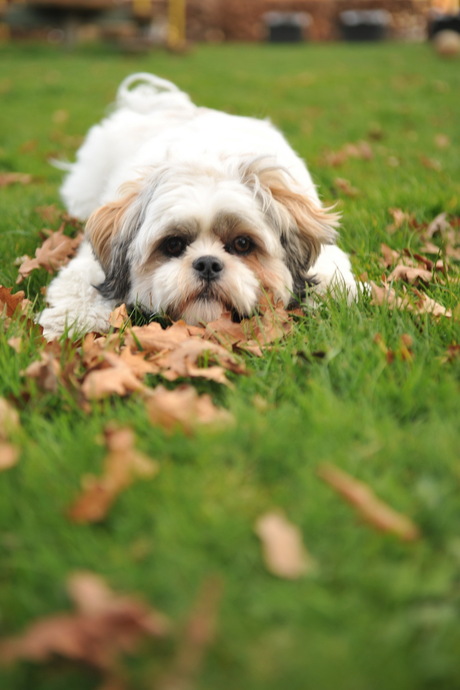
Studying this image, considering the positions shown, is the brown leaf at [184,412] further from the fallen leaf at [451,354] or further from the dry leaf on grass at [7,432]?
the fallen leaf at [451,354]

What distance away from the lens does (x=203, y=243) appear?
11.5 ft

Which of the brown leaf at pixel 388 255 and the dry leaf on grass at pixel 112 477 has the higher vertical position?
the dry leaf on grass at pixel 112 477

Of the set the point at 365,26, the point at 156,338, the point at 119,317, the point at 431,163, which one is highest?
the point at 156,338

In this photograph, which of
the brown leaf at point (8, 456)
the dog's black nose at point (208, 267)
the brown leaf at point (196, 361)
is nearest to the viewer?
the brown leaf at point (8, 456)

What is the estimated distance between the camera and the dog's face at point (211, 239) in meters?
3.38

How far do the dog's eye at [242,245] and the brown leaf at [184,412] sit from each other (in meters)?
1.19

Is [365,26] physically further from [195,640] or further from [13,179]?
[195,640]

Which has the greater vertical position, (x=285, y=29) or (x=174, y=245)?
(x=174, y=245)

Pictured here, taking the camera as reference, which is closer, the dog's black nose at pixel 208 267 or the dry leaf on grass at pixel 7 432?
the dry leaf on grass at pixel 7 432

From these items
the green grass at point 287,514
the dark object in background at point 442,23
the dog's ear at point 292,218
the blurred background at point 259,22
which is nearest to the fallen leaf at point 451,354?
the green grass at point 287,514

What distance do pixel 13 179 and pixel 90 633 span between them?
20.1ft

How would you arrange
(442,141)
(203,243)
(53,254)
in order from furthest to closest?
(442,141), (53,254), (203,243)

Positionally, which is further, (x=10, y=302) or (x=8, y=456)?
(x=10, y=302)

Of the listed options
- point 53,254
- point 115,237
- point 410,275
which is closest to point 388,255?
point 410,275
